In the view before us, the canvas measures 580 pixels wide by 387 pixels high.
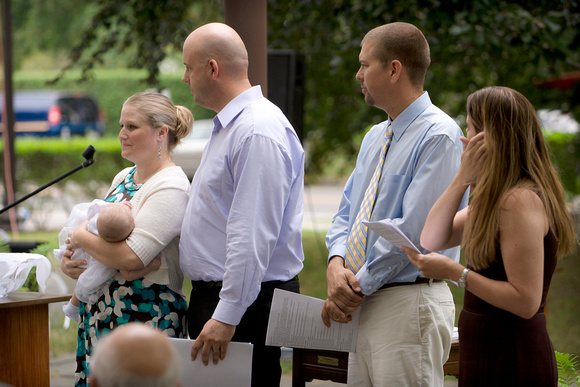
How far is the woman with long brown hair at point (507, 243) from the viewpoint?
2172 mm

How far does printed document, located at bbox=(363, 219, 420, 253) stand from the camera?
2.28m

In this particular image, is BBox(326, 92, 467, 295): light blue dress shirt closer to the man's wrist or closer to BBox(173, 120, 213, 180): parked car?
the man's wrist

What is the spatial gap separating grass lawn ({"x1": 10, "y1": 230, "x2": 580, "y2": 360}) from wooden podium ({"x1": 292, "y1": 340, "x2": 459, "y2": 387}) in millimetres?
3148

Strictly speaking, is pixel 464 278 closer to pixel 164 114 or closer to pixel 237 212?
pixel 237 212

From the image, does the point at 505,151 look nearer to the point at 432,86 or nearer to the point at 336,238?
the point at 336,238

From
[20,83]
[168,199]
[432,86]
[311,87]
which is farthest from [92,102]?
[168,199]

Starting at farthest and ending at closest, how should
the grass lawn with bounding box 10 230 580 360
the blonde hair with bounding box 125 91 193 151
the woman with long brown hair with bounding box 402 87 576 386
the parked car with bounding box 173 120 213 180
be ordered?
the parked car with bounding box 173 120 213 180, the grass lawn with bounding box 10 230 580 360, the blonde hair with bounding box 125 91 193 151, the woman with long brown hair with bounding box 402 87 576 386

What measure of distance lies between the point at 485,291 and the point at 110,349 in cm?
125

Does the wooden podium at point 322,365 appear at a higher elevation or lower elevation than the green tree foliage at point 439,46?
lower

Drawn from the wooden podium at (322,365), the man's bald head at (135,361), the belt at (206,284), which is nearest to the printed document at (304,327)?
the belt at (206,284)

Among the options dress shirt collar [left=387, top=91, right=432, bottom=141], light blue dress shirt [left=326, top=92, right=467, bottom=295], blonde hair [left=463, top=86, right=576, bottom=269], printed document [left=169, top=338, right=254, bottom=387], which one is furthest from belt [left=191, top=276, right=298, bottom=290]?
blonde hair [left=463, top=86, right=576, bottom=269]

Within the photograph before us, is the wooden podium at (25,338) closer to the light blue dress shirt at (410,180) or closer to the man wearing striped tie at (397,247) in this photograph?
the man wearing striped tie at (397,247)

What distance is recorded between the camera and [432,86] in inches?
339

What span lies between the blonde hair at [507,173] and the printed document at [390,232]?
0.63ft
